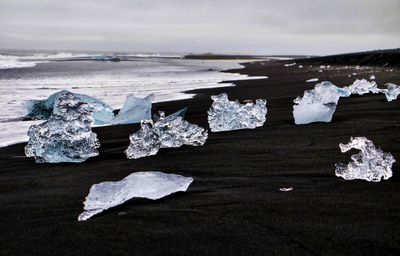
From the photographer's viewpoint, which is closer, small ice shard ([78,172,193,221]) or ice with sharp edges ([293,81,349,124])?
small ice shard ([78,172,193,221])

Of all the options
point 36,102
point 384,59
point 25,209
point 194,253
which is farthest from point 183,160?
point 384,59

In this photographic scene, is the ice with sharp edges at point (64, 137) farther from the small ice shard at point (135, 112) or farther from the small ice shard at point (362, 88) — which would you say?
the small ice shard at point (362, 88)

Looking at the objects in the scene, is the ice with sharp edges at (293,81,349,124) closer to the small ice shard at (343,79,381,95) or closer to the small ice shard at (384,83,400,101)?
the small ice shard at (384,83,400,101)

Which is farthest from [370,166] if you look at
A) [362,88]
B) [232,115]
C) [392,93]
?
[362,88]

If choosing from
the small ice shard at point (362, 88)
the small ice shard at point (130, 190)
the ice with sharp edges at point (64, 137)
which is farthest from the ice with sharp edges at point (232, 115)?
the small ice shard at point (362, 88)

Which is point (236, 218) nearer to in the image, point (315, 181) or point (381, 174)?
point (315, 181)

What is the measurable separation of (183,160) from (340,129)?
85.2 inches

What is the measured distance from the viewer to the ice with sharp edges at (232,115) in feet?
18.9

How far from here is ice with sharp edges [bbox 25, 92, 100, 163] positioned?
4.48 m

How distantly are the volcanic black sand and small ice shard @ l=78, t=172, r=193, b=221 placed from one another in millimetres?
60

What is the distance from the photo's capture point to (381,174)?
3172 mm

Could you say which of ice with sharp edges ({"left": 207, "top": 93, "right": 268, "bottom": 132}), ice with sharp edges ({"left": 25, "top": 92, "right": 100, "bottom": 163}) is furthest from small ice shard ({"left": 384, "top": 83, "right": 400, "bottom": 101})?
ice with sharp edges ({"left": 25, "top": 92, "right": 100, "bottom": 163})

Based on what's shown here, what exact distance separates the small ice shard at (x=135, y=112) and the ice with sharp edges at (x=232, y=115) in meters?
1.46

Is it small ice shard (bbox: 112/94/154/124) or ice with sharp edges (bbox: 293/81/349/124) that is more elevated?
ice with sharp edges (bbox: 293/81/349/124)
